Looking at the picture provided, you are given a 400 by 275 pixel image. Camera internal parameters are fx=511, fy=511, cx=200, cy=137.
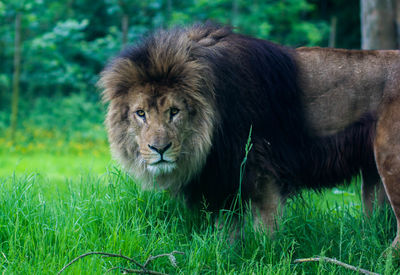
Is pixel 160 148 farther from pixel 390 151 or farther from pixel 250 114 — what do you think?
pixel 390 151

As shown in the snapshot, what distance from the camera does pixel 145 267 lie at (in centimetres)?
338

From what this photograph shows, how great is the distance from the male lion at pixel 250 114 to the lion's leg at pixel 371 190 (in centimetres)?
18

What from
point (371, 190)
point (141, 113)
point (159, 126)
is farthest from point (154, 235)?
point (371, 190)

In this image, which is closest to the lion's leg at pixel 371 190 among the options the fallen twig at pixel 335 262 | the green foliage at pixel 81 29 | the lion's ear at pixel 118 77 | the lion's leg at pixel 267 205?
the lion's leg at pixel 267 205

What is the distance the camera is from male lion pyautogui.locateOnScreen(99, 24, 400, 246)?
12.7ft

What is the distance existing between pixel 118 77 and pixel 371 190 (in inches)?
97.2

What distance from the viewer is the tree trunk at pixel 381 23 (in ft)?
25.2

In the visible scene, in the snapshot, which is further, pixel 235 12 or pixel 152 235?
pixel 235 12

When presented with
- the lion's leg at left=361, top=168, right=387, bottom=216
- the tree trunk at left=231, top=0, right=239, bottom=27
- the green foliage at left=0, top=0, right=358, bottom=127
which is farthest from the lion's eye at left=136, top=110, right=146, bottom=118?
the tree trunk at left=231, top=0, right=239, bottom=27

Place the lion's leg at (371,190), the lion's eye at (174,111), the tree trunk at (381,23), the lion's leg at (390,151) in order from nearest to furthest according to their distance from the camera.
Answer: the lion's eye at (174,111) → the lion's leg at (390,151) → the lion's leg at (371,190) → the tree trunk at (381,23)

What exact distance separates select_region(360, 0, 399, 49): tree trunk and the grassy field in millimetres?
4130

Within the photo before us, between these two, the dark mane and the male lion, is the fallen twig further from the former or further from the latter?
the dark mane

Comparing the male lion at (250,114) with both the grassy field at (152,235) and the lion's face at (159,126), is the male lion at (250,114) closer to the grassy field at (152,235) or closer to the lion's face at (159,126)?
the lion's face at (159,126)

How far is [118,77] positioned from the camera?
13.2 ft
